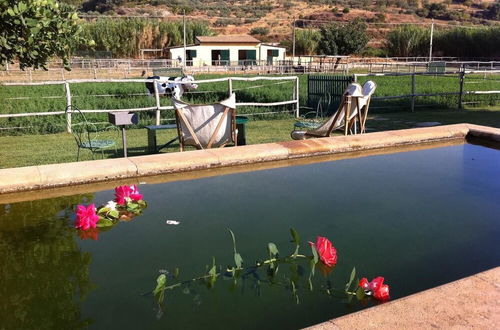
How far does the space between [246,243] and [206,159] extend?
5.66 ft

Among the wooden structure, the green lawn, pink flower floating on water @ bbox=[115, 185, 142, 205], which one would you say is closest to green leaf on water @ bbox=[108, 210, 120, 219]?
pink flower floating on water @ bbox=[115, 185, 142, 205]

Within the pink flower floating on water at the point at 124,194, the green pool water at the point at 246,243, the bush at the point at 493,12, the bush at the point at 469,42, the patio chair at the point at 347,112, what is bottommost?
the green pool water at the point at 246,243

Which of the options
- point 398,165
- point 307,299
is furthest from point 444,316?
point 398,165

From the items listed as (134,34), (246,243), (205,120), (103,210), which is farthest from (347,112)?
(134,34)

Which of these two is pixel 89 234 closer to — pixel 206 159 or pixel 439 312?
pixel 206 159

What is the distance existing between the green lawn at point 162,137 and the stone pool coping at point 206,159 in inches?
80.0

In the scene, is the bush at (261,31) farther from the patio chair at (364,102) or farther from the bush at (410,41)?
the patio chair at (364,102)

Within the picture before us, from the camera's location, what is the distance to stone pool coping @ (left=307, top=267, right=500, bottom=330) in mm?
2072

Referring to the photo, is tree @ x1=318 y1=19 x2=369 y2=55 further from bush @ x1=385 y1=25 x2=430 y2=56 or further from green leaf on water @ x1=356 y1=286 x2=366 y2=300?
green leaf on water @ x1=356 y1=286 x2=366 y2=300

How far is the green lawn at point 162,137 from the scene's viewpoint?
6.66m

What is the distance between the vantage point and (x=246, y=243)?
A: 3.38 meters

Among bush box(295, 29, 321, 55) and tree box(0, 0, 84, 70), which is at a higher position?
bush box(295, 29, 321, 55)

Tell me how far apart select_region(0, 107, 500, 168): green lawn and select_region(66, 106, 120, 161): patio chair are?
18cm

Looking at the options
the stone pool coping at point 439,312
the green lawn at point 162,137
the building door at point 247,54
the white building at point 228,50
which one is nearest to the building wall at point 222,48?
the white building at point 228,50
